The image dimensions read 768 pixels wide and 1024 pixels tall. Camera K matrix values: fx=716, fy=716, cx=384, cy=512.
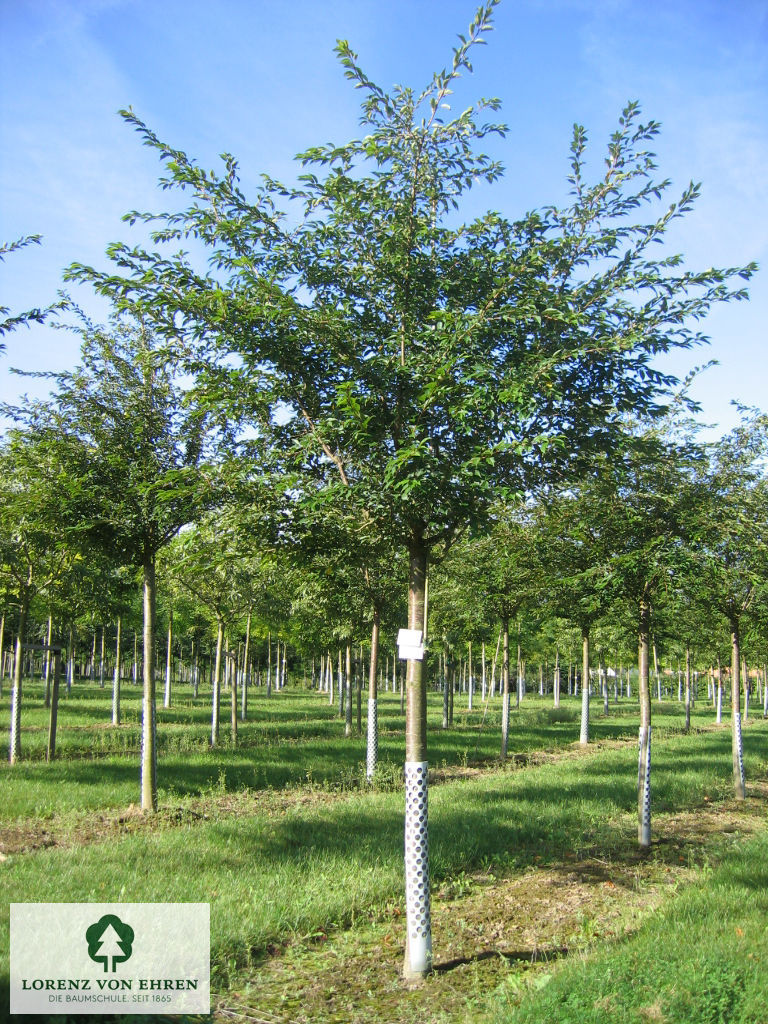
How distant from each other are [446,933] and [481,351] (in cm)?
548

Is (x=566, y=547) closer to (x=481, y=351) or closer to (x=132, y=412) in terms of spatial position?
(x=481, y=351)

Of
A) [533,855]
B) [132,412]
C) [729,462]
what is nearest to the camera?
[533,855]

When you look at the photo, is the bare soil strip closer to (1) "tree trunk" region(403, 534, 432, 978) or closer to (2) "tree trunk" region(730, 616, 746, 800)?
(1) "tree trunk" region(403, 534, 432, 978)

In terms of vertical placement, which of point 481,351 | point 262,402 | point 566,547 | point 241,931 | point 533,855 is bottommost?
point 533,855

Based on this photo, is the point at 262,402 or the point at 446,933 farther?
the point at 446,933

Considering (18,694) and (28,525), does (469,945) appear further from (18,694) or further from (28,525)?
(18,694)

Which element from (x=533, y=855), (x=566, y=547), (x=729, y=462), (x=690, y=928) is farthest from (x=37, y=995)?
(x=729, y=462)

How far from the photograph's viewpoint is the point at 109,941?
19.1ft

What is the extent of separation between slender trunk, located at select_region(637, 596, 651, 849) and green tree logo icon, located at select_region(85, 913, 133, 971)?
23.9ft

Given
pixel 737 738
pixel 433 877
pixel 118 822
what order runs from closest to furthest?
pixel 433 877
pixel 118 822
pixel 737 738

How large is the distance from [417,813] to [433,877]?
2.97m

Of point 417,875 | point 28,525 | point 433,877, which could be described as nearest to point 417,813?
point 417,875

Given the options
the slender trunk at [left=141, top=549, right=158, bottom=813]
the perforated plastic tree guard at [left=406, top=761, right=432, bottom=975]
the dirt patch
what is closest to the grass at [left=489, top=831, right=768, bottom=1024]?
the perforated plastic tree guard at [left=406, top=761, right=432, bottom=975]

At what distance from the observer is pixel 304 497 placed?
611 centimetres
